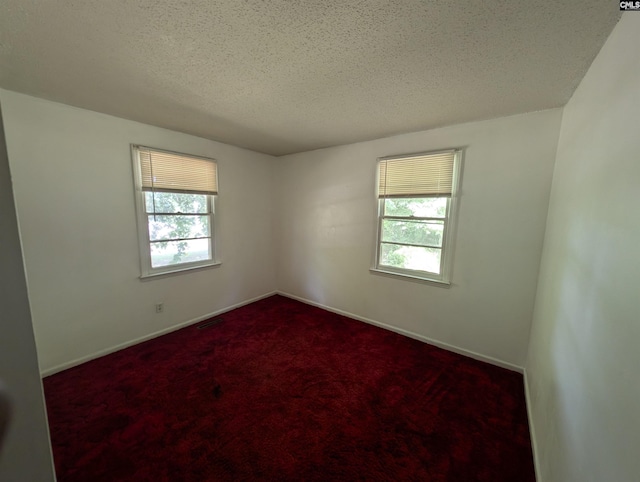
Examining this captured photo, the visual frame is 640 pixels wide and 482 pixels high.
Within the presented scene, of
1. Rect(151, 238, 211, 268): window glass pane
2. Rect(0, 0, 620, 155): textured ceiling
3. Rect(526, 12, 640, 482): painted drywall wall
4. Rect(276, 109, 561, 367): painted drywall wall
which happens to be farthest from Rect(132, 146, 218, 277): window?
Rect(526, 12, 640, 482): painted drywall wall

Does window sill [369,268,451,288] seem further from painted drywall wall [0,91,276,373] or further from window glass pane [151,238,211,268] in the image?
painted drywall wall [0,91,276,373]

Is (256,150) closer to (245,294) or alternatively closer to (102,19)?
(245,294)

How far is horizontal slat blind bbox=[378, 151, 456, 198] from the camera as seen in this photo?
255 centimetres

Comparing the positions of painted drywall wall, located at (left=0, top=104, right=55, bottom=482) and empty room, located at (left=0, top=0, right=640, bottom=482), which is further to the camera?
empty room, located at (left=0, top=0, right=640, bottom=482)

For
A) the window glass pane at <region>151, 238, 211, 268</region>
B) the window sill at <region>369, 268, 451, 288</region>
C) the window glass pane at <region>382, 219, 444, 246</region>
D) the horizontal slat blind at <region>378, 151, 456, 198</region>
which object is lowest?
the window sill at <region>369, 268, 451, 288</region>

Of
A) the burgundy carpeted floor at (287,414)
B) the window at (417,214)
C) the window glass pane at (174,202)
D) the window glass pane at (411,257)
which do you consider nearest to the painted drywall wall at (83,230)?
the window glass pane at (174,202)

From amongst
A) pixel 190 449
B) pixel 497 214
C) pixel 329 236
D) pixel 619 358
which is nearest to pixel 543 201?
pixel 497 214

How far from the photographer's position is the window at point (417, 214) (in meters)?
2.57

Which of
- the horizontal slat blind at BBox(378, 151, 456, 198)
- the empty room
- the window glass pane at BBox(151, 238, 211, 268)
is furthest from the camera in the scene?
the window glass pane at BBox(151, 238, 211, 268)

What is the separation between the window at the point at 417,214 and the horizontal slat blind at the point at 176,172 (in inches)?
86.4

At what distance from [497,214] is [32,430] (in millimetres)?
3005

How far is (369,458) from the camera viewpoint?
1.50 m

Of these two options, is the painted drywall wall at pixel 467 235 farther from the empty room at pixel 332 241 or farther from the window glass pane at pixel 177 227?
the window glass pane at pixel 177 227

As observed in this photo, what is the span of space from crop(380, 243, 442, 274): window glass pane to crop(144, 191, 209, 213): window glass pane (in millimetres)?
2408
